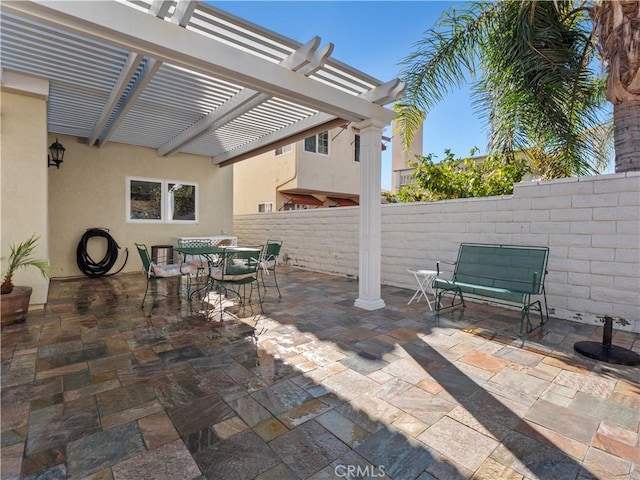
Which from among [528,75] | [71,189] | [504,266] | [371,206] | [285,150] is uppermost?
[285,150]

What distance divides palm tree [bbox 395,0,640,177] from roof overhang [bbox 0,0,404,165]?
6.46ft

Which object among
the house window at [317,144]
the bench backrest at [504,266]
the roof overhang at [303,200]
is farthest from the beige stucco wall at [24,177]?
the house window at [317,144]

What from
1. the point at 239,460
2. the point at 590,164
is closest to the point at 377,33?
the point at 590,164

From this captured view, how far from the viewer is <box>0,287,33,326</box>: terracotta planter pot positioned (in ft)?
13.5

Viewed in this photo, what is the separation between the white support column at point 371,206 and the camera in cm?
497

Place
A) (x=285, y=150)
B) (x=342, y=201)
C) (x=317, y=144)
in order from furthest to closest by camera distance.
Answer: (x=342, y=201) → (x=317, y=144) → (x=285, y=150)

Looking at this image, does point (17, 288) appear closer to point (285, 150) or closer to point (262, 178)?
point (285, 150)

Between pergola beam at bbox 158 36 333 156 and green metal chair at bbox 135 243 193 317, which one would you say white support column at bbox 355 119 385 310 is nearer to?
pergola beam at bbox 158 36 333 156

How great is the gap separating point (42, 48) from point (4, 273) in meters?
3.13

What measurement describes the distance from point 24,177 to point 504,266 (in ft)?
23.5

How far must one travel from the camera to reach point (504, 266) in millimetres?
4617

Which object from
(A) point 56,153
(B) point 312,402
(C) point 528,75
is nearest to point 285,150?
(A) point 56,153

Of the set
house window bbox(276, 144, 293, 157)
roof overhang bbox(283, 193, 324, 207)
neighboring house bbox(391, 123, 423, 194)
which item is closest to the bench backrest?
neighboring house bbox(391, 123, 423, 194)

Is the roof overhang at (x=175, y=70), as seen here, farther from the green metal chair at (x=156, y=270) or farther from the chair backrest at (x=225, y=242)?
the chair backrest at (x=225, y=242)
